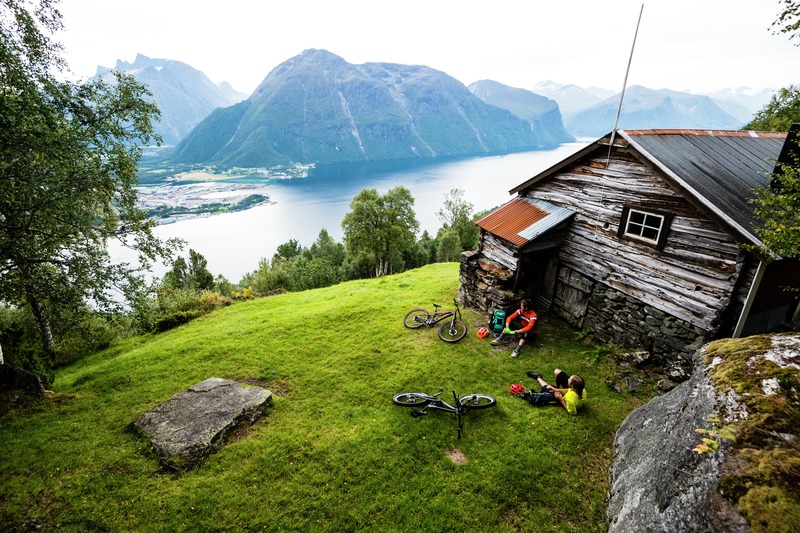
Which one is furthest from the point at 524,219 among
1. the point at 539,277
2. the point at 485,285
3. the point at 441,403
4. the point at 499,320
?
the point at 441,403

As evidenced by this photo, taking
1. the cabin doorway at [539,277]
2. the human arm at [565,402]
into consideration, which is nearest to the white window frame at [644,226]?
the cabin doorway at [539,277]

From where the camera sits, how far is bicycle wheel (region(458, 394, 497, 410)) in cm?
1012

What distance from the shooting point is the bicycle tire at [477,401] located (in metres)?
10.1

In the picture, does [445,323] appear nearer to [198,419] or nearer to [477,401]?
[477,401]

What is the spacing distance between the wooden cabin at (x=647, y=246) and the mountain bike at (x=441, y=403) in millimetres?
5973

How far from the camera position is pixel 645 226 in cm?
1227

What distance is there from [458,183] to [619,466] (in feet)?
619

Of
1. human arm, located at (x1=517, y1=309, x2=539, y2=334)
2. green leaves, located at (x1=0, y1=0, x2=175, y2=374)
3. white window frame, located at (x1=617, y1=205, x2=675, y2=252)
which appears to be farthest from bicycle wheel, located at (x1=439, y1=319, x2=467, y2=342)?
green leaves, located at (x1=0, y1=0, x2=175, y2=374)

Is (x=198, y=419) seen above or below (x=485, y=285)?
below

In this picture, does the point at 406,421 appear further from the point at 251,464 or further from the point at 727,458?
the point at 727,458

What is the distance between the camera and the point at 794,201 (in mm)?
7113

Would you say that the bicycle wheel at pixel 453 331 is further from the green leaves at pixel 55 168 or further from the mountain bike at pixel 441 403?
the green leaves at pixel 55 168

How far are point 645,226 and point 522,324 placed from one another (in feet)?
19.3

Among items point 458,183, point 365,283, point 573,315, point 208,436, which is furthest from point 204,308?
point 458,183
